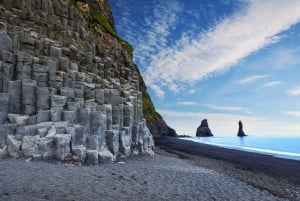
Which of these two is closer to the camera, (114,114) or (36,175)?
(36,175)

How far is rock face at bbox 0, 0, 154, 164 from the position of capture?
21.8m

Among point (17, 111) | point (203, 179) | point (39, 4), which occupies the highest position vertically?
point (39, 4)

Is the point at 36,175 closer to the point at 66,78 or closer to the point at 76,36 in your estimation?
the point at 66,78

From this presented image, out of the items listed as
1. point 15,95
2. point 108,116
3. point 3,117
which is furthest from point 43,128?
point 108,116

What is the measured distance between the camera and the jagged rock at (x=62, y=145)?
21391 millimetres

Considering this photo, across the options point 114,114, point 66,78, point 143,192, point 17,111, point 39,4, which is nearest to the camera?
point 143,192

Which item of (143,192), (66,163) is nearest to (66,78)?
(66,163)

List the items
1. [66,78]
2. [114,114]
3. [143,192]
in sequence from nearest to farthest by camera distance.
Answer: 1. [143,192]
2. [66,78]
3. [114,114]

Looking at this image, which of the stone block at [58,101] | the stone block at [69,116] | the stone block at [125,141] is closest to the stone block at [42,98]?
the stone block at [58,101]

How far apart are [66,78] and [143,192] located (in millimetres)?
16610

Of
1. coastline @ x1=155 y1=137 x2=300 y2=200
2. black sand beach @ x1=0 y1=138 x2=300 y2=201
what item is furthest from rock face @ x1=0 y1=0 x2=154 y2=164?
coastline @ x1=155 y1=137 x2=300 y2=200

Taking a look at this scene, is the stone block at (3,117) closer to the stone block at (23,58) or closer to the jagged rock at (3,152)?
the jagged rock at (3,152)

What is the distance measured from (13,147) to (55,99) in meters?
5.98

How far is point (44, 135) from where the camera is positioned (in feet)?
72.0
